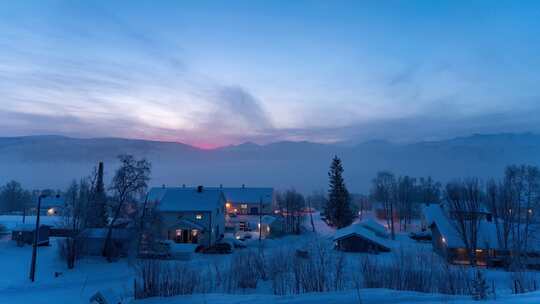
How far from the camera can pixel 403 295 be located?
24.6 feet

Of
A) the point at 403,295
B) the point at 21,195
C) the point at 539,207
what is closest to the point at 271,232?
the point at 539,207

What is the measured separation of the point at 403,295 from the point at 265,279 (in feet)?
35.2

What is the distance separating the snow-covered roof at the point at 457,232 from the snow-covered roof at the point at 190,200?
26.1m

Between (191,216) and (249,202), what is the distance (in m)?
24.6

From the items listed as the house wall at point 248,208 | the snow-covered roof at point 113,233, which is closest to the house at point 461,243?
the snow-covered roof at point 113,233

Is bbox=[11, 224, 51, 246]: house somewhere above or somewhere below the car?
above

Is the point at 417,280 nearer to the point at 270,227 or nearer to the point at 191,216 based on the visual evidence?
the point at 191,216

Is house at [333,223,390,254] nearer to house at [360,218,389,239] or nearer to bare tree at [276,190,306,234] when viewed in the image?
house at [360,218,389,239]

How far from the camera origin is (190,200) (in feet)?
133

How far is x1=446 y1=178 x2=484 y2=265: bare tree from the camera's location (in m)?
28.5

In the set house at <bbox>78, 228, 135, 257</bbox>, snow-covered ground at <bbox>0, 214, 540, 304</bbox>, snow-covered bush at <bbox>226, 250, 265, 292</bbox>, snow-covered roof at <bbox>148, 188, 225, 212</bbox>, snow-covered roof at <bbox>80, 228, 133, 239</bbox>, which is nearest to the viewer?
snow-covered ground at <bbox>0, 214, 540, 304</bbox>

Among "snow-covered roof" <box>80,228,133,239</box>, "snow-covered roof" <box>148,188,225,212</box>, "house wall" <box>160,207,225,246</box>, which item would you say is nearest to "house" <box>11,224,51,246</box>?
"snow-covered roof" <box>80,228,133,239</box>

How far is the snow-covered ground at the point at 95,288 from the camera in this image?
730 centimetres

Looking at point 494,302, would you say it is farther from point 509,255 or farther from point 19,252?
point 19,252
